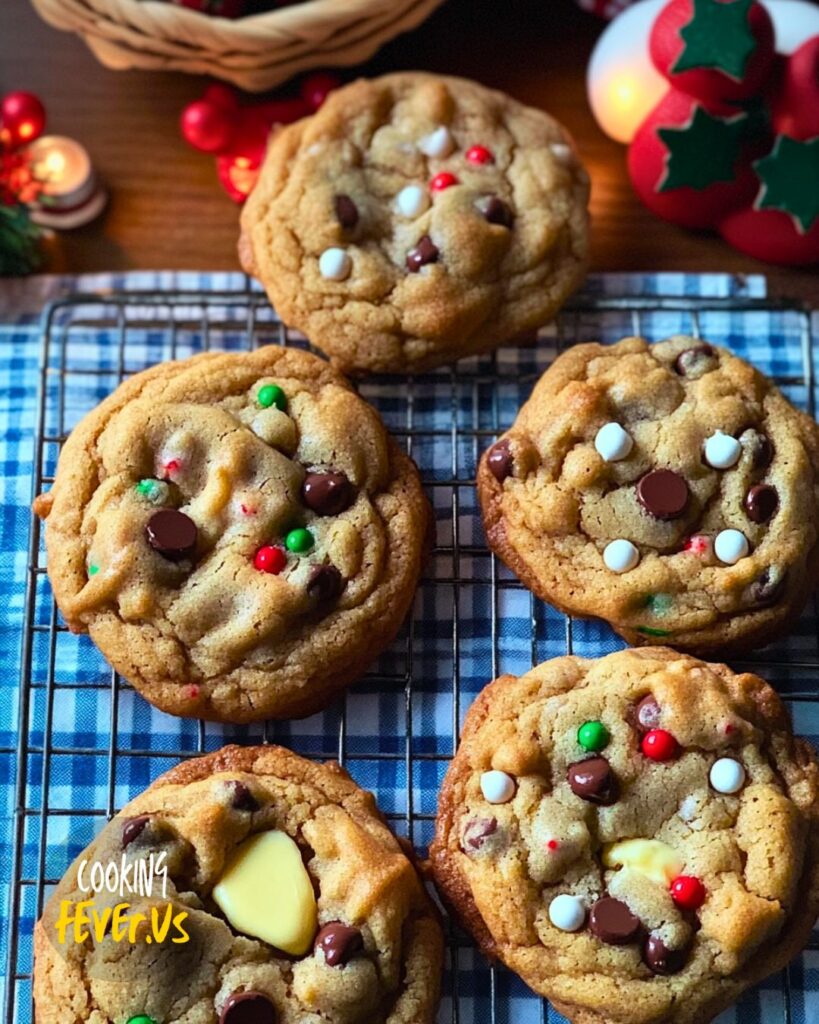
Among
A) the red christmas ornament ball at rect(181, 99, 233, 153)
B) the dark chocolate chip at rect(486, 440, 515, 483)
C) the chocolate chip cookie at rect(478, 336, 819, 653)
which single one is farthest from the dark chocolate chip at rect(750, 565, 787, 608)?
the red christmas ornament ball at rect(181, 99, 233, 153)

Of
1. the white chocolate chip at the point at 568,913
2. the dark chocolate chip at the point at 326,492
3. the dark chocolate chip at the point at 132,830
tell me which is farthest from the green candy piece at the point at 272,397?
the white chocolate chip at the point at 568,913

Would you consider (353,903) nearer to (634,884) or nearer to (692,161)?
(634,884)

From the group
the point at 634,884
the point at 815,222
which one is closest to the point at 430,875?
the point at 634,884

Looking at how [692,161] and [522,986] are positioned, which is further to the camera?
[692,161]

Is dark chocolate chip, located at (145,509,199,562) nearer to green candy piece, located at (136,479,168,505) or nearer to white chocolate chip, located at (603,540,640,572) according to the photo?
green candy piece, located at (136,479,168,505)

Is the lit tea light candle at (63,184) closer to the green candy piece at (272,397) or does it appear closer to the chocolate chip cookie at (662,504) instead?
the green candy piece at (272,397)

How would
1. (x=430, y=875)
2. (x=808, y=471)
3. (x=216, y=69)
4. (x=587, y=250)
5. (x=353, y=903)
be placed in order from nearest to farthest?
(x=353, y=903)
(x=430, y=875)
(x=808, y=471)
(x=587, y=250)
(x=216, y=69)
